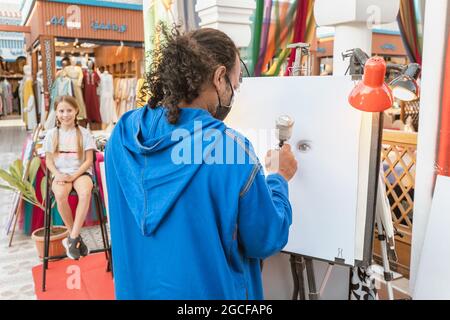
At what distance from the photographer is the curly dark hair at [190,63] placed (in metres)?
1.04

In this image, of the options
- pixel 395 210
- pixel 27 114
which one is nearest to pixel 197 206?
pixel 395 210

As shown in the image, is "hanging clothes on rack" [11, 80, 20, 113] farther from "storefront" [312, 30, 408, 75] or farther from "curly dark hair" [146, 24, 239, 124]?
"curly dark hair" [146, 24, 239, 124]

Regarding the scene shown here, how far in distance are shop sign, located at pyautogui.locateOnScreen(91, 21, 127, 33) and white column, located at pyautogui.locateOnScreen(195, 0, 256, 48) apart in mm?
6990

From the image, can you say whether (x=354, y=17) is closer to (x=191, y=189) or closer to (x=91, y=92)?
(x=191, y=189)

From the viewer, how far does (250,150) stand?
3.35ft

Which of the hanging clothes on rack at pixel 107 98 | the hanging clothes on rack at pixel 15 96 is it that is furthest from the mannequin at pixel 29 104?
the hanging clothes on rack at pixel 15 96

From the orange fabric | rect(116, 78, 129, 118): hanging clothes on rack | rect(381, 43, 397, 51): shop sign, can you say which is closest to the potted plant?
the orange fabric

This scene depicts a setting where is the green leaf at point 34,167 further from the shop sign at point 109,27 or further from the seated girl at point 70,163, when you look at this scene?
the shop sign at point 109,27

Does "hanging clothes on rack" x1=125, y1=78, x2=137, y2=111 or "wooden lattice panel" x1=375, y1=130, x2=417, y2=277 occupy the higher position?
"hanging clothes on rack" x1=125, y1=78, x2=137, y2=111

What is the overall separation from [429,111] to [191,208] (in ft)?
4.33

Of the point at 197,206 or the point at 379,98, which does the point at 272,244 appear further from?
the point at 379,98

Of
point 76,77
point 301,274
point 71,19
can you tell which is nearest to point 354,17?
point 301,274

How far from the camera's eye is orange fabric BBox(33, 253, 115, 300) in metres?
2.70
